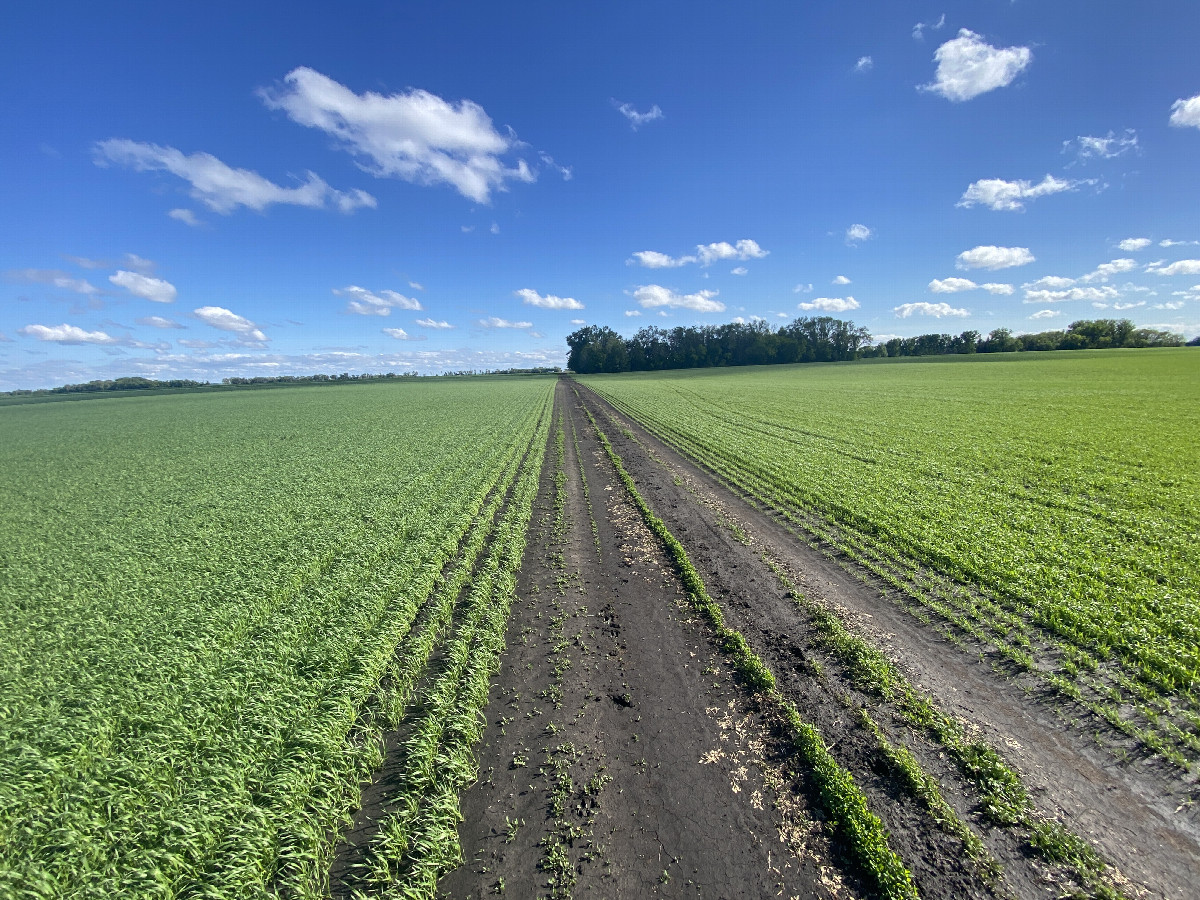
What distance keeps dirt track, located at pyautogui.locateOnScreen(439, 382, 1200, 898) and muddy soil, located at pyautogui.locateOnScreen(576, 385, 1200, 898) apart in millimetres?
19

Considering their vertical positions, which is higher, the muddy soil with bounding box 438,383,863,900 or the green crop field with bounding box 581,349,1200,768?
the green crop field with bounding box 581,349,1200,768

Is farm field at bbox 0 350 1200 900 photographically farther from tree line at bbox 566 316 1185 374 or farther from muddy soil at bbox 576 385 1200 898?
tree line at bbox 566 316 1185 374

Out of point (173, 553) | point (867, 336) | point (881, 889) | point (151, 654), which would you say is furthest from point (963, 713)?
point (867, 336)

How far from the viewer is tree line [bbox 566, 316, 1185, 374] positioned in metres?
110

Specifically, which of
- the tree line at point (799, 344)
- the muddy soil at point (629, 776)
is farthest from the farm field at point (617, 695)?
the tree line at point (799, 344)

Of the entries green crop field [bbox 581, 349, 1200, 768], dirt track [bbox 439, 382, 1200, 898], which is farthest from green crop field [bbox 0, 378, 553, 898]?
green crop field [bbox 581, 349, 1200, 768]

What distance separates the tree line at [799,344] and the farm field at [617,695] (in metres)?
132

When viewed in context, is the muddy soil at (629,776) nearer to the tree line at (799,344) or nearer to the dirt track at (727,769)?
the dirt track at (727,769)

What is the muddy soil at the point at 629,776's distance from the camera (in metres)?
4.03

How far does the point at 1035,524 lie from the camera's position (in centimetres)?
1064

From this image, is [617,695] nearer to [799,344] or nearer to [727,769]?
[727,769]

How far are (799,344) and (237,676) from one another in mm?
147262

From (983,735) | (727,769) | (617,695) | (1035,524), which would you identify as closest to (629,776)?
(727,769)

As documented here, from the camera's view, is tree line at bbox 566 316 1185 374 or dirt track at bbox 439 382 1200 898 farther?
tree line at bbox 566 316 1185 374
